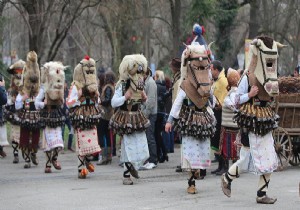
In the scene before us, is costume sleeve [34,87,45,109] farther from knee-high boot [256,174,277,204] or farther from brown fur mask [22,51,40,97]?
knee-high boot [256,174,277,204]

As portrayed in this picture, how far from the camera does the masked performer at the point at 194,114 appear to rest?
11.9m

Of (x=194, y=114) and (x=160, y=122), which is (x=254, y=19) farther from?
(x=194, y=114)

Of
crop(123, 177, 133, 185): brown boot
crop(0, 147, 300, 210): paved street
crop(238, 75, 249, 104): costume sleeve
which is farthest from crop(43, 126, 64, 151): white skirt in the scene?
crop(238, 75, 249, 104): costume sleeve

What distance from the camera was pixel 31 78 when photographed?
626 inches

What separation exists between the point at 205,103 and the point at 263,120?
4.95 ft

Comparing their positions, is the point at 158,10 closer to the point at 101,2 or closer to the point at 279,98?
the point at 101,2

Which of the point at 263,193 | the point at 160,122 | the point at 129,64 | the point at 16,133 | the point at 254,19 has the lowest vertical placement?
the point at 263,193

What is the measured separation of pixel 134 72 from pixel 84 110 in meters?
1.58

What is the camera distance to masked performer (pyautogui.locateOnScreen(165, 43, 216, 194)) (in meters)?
11.9

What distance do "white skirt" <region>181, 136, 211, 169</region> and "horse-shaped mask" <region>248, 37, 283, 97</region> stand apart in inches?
61.5

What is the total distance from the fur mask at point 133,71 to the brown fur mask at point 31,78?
3.31m

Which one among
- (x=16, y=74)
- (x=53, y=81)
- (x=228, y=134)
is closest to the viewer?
(x=228, y=134)

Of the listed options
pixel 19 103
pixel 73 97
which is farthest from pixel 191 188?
pixel 19 103

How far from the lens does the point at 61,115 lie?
15195 millimetres
